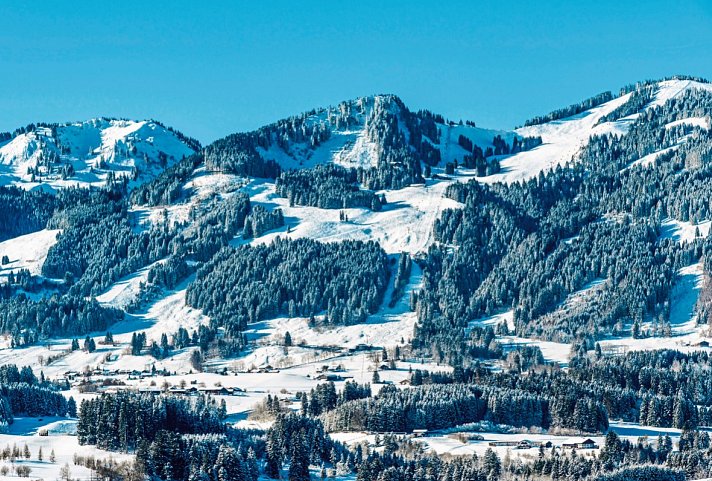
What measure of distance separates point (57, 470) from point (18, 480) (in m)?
9.76

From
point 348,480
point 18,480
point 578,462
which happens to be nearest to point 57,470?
point 18,480

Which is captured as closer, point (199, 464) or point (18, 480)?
point (18, 480)

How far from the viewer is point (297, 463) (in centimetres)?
19975

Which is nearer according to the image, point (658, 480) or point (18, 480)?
point (18, 480)

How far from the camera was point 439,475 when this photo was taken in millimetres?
194000

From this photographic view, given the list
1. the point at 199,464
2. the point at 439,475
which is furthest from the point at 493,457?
the point at 199,464

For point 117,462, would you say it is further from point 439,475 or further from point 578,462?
point 578,462

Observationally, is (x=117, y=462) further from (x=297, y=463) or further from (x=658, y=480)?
(x=658, y=480)

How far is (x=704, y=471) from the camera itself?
651 ft

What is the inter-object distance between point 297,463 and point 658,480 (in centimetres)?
5263

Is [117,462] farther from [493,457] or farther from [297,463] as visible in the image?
[493,457]

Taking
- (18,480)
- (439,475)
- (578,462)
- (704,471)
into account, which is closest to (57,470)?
(18,480)

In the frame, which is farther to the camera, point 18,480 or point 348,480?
point 348,480

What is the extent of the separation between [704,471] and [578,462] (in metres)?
19.1
